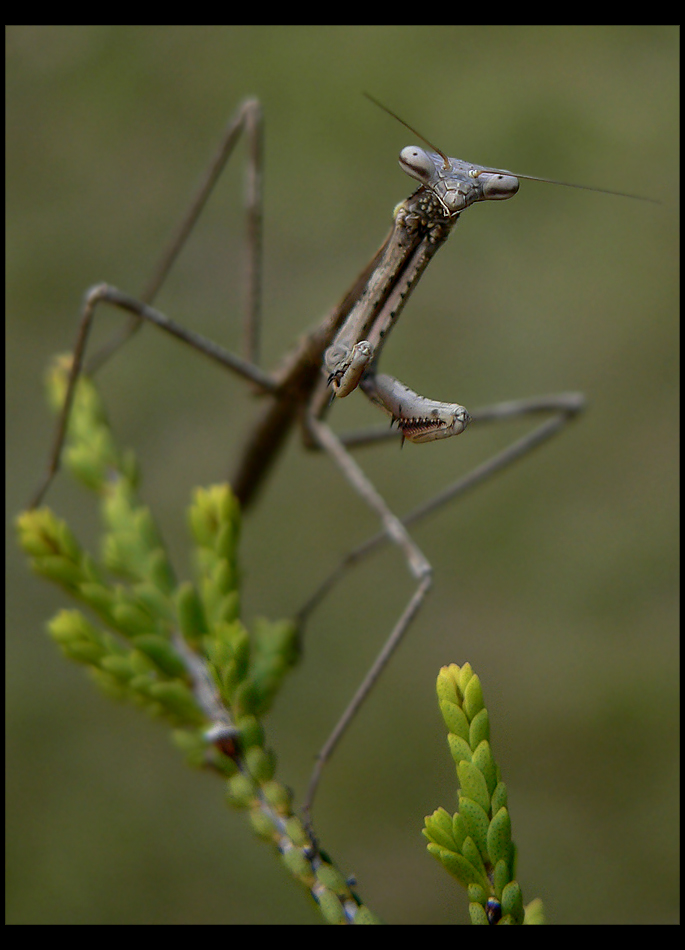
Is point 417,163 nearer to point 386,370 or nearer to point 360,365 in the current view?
point 360,365

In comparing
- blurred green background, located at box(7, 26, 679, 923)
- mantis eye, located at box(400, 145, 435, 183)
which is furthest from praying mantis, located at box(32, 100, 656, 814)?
blurred green background, located at box(7, 26, 679, 923)

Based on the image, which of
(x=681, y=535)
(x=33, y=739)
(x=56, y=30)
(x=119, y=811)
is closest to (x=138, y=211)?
(x=56, y=30)

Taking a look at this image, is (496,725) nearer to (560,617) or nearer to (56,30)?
(560,617)

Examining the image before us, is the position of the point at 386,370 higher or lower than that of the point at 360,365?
higher

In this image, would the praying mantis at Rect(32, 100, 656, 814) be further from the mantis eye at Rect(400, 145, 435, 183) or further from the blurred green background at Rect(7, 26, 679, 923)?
the blurred green background at Rect(7, 26, 679, 923)

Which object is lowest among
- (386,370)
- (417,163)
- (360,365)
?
(360,365)

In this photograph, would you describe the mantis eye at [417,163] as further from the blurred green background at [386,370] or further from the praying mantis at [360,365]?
the blurred green background at [386,370]

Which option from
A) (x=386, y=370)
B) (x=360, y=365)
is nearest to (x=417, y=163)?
(x=360, y=365)

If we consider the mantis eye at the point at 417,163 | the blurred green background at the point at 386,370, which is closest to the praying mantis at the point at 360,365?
the mantis eye at the point at 417,163
